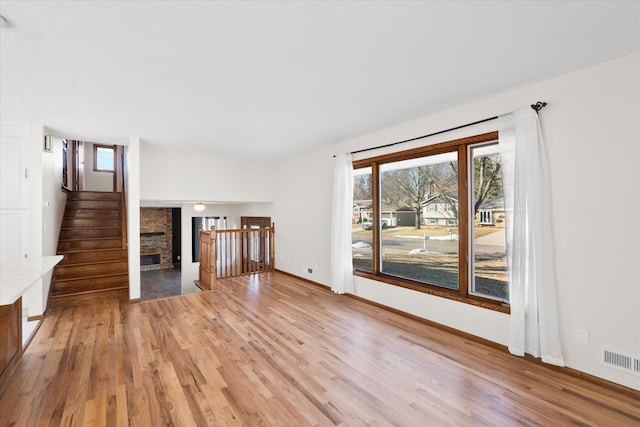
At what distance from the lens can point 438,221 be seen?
3.52m

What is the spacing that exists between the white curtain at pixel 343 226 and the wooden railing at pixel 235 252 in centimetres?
238

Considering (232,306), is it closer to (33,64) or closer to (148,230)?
(33,64)

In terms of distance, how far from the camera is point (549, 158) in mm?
2504

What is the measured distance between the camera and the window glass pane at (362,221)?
4.46 metres

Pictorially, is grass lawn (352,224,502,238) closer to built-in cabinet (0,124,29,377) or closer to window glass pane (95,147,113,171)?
built-in cabinet (0,124,29,377)

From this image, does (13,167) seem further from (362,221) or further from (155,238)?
(155,238)

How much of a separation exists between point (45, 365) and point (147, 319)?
1.13m

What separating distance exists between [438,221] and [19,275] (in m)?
3.97

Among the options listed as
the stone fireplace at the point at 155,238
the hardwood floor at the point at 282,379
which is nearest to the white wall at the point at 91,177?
the stone fireplace at the point at 155,238

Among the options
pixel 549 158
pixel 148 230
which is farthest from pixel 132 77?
pixel 148 230

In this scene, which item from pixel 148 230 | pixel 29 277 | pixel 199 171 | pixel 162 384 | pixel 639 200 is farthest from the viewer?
pixel 148 230

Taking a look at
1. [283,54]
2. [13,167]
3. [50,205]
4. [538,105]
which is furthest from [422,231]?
[50,205]

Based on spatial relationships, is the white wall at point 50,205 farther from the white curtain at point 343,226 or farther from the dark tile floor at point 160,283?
the white curtain at point 343,226

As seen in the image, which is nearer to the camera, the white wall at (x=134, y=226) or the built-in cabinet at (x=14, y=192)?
the built-in cabinet at (x=14, y=192)
